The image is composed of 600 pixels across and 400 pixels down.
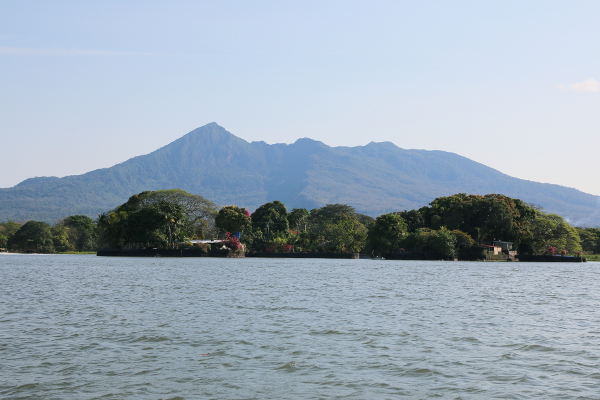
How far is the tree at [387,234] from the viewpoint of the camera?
95.2 metres

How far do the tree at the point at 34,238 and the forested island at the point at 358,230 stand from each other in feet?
86.4

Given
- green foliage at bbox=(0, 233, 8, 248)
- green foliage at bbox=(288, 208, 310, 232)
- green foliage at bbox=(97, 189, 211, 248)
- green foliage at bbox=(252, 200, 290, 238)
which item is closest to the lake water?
green foliage at bbox=(97, 189, 211, 248)

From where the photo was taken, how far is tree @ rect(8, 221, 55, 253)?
12744cm

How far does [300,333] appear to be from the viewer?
1585 cm

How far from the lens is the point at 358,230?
110m

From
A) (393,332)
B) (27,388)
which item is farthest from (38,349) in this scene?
(393,332)

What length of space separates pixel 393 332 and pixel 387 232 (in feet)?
263

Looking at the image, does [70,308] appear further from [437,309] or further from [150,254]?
[150,254]

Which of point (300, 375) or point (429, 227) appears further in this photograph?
point (429, 227)

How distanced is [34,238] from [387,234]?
78251mm

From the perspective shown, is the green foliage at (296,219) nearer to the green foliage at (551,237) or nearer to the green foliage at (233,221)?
the green foliage at (233,221)

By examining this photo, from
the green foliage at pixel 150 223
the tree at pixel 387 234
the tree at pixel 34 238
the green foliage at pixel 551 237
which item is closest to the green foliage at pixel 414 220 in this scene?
the tree at pixel 387 234

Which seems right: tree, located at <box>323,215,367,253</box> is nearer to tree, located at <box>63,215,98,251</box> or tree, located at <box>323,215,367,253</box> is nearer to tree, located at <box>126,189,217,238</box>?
tree, located at <box>126,189,217,238</box>

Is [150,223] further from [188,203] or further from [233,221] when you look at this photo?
[233,221]
